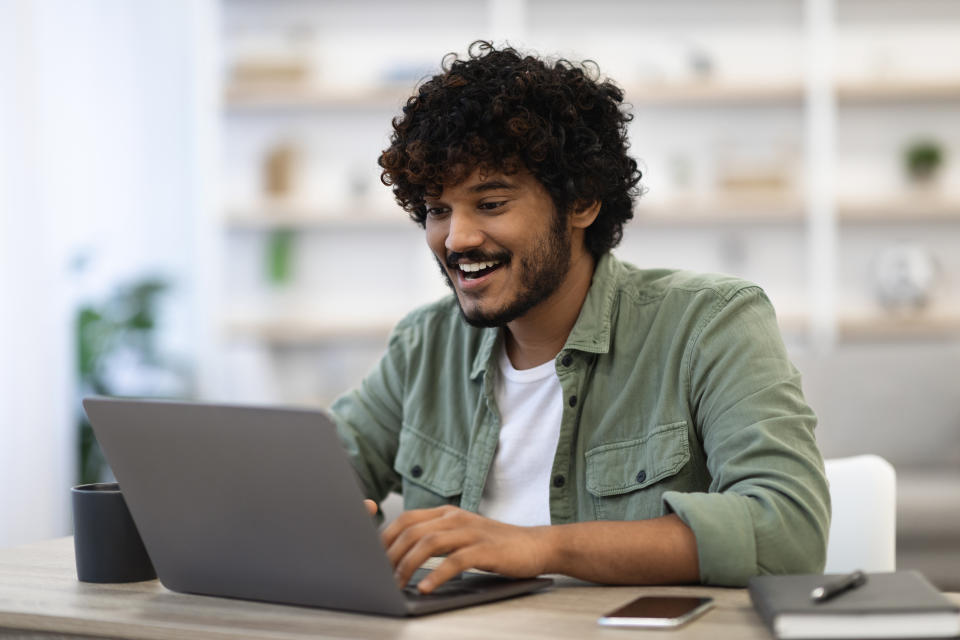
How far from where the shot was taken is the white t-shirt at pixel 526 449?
65.4 inches

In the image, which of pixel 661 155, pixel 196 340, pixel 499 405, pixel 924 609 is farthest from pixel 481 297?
pixel 196 340

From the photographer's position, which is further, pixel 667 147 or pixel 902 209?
pixel 667 147

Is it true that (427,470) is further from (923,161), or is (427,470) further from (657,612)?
(923,161)

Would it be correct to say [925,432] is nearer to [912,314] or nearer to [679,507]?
[912,314]

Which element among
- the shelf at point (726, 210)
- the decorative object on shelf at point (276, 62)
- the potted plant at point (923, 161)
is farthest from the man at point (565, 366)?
the decorative object on shelf at point (276, 62)

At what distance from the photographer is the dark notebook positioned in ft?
3.05

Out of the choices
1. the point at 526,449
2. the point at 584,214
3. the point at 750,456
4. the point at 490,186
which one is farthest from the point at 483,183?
the point at 750,456

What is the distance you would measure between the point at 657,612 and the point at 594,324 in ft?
2.16

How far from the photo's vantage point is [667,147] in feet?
16.0

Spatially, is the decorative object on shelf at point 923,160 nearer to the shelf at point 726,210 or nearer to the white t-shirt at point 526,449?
the shelf at point 726,210

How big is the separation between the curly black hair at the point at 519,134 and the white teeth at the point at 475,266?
0.11 m

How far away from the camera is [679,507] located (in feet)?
4.19

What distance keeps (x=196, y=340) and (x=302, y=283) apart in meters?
0.57

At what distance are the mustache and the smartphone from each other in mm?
621
